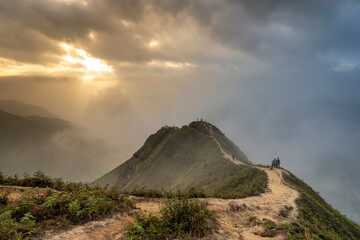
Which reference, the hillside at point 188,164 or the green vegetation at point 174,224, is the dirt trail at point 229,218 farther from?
the hillside at point 188,164

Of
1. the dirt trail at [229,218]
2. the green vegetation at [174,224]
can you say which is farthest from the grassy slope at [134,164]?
the green vegetation at [174,224]

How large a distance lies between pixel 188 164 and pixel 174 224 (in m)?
63.0

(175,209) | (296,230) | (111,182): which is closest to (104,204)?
(175,209)

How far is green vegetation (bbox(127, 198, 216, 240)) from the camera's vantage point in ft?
25.4

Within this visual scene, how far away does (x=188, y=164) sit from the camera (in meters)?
70.3

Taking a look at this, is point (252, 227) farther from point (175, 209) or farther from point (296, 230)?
point (175, 209)

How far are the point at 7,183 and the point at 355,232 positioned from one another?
37.1 m

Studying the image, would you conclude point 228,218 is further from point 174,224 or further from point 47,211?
point 47,211

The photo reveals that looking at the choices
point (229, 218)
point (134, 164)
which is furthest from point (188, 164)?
point (229, 218)

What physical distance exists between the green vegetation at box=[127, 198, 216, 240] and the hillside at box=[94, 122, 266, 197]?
25.5m

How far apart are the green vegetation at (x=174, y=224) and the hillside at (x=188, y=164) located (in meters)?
25.5

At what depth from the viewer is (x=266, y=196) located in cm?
2217

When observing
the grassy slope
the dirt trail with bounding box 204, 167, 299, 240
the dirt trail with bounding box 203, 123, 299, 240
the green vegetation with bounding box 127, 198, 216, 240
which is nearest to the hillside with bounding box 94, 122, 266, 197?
the grassy slope

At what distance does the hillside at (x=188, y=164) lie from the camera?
144 feet
